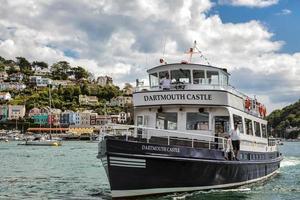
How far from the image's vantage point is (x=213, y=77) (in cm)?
2291

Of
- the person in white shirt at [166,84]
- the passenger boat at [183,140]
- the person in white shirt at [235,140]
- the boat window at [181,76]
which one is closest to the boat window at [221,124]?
the passenger boat at [183,140]

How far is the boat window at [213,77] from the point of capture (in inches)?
899

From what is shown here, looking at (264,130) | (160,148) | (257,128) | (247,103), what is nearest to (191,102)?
(160,148)

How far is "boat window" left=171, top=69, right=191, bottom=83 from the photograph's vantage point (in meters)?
22.7

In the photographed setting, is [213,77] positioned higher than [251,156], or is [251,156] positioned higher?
[213,77]

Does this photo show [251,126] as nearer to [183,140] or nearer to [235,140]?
[235,140]

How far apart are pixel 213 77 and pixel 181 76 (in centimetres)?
144

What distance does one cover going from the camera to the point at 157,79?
76.7ft

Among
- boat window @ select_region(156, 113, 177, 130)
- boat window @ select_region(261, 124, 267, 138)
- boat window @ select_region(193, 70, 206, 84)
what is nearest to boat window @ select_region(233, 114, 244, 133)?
boat window @ select_region(193, 70, 206, 84)

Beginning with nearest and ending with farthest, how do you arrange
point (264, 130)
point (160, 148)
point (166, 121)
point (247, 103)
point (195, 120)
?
point (160, 148) < point (195, 120) < point (166, 121) < point (247, 103) < point (264, 130)

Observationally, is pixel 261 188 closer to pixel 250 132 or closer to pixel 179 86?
pixel 250 132

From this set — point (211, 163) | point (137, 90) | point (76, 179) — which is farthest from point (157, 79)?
point (76, 179)

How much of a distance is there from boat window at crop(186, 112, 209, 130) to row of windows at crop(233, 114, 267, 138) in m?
1.56

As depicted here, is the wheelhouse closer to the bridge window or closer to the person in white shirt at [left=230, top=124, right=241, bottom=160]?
the bridge window
